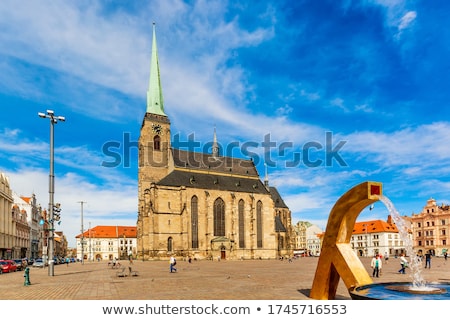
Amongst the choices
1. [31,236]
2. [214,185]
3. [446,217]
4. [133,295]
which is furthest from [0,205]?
[446,217]

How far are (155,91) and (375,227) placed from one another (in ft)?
212

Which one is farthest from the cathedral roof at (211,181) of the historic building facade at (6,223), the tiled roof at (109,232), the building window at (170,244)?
the tiled roof at (109,232)

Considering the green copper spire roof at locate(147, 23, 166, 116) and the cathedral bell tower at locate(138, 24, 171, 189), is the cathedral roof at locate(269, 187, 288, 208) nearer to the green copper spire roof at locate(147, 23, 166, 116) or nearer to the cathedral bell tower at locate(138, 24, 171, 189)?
the cathedral bell tower at locate(138, 24, 171, 189)

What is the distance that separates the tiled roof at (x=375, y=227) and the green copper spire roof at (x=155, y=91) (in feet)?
198

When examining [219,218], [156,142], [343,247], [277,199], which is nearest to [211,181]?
[219,218]

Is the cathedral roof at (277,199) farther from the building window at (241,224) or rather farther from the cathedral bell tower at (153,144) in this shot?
the cathedral bell tower at (153,144)

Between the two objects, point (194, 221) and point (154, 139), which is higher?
point (154, 139)

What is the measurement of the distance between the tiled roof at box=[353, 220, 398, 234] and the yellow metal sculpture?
89842 millimetres

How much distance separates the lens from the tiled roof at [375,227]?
95.0 metres

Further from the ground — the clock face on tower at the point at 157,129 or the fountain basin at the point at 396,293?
the clock face on tower at the point at 157,129

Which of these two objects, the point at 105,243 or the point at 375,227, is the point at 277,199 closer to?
the point at 375,227

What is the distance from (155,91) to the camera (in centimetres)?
8075

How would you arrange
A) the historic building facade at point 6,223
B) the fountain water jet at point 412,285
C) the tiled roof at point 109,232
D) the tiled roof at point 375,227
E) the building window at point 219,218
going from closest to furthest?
the fountain water jet at point 412,285 < the historic building facade at point 6,223 < the building window at point 219,218 < the tiled roof at point 375,227 < the tiled roof at point 109,232
